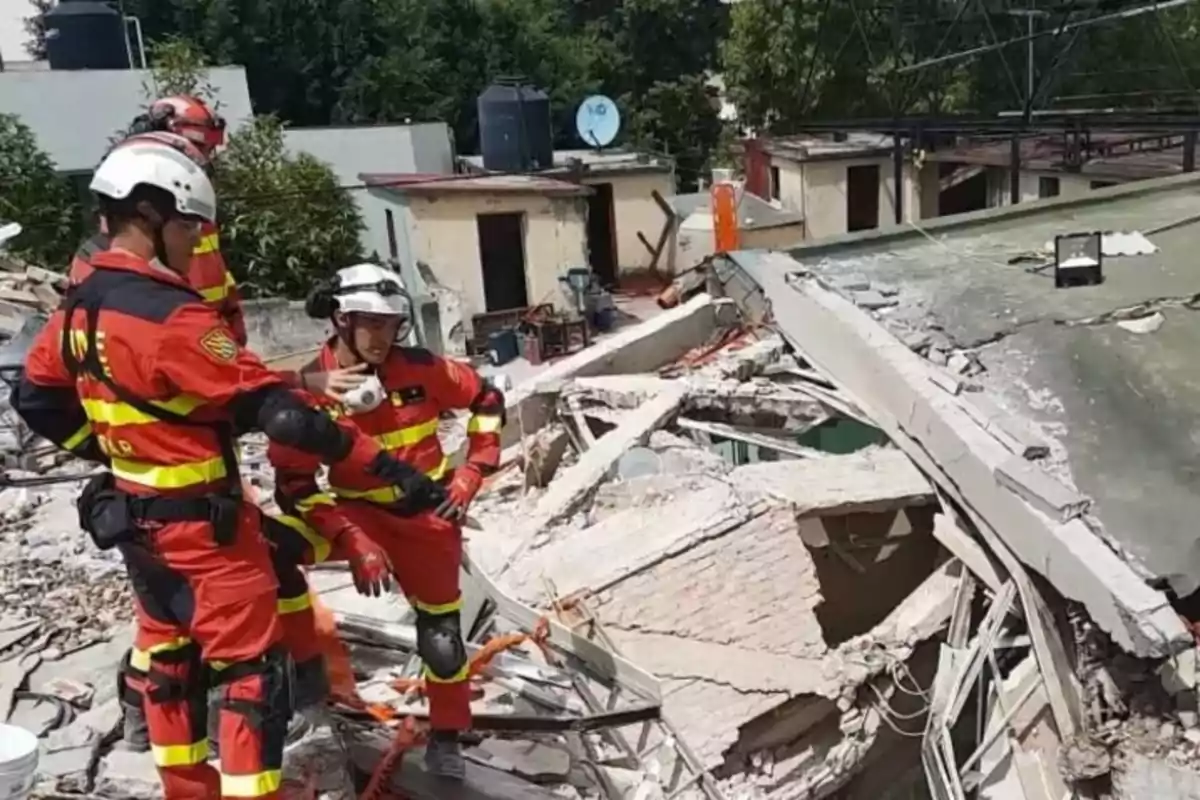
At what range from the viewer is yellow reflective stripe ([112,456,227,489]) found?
312cm

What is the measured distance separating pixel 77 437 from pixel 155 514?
0.51m

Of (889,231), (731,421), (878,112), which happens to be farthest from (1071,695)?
(878,112)

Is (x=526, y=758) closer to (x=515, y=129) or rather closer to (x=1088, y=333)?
(x=1088, y=333)

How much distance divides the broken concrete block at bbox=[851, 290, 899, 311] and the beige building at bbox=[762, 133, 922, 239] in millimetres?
14312

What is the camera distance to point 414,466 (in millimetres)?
3748

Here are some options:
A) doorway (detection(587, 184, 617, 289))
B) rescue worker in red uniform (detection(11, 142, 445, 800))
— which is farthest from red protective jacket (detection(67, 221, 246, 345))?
doorway (detection(587, 184, 617, 289))

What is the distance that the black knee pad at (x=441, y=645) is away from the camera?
3.81 m

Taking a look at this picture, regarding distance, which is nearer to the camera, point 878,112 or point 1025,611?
point 1025,611

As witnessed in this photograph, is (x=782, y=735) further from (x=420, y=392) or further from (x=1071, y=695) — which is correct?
(x=420, y=392)

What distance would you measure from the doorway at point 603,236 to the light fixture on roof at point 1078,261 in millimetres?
15055

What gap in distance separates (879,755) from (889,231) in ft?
15.1

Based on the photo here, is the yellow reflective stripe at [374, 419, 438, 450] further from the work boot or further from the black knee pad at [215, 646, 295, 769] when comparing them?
the work boot

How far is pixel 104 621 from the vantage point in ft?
18.6

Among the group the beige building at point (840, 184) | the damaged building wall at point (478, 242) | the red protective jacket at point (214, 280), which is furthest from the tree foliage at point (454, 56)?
the red protective jacket at point (214, 280)
